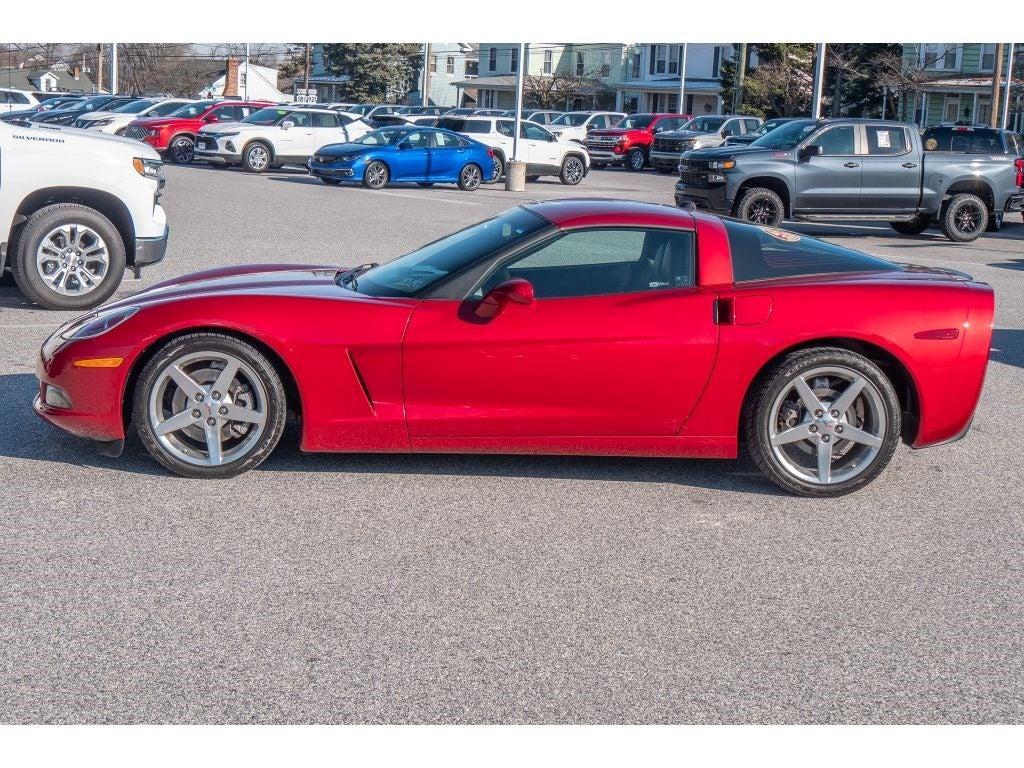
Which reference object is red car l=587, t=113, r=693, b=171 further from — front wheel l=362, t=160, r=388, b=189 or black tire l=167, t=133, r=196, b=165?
front wheel l=362, t=160, r=388, b=189

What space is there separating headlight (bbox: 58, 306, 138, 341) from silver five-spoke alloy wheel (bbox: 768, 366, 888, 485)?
3.14 meters

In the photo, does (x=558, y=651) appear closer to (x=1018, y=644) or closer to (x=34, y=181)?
(x=1018, y=644)

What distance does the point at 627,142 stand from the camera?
132 feet

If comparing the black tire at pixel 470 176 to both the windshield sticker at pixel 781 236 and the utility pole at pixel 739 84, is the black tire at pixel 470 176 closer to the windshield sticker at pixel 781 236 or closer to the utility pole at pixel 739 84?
the windshield sticker at pixel 781 236

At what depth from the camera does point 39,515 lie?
209 inches

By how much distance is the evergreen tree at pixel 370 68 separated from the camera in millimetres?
84375

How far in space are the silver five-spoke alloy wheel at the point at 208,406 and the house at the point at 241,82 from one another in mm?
85386

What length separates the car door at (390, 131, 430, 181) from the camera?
2734cm

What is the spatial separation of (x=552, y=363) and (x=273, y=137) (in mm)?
26545

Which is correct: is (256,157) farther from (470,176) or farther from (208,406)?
(208,406)

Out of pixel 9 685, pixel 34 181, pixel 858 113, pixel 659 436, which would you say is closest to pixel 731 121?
pixel 858 113

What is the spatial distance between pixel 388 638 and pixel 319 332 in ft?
6.53

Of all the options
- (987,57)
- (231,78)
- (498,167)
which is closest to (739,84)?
(987,57)

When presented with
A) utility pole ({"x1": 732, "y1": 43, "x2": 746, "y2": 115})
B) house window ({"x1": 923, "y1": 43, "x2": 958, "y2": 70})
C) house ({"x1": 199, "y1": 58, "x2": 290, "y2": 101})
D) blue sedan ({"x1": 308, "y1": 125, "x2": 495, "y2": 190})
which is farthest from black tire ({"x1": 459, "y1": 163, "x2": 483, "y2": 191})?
house ({"x1": 199, "y1": 58, "x2": 290, "y2": 101})
